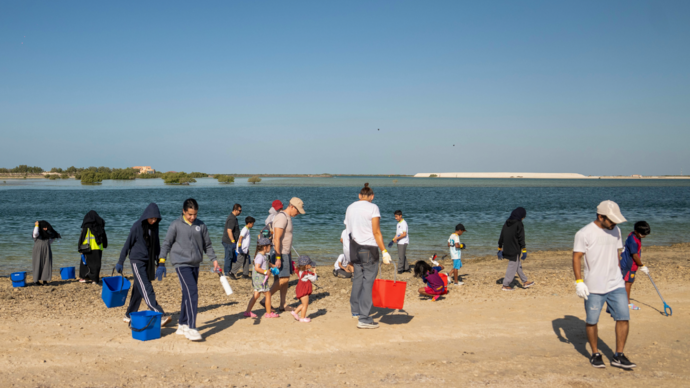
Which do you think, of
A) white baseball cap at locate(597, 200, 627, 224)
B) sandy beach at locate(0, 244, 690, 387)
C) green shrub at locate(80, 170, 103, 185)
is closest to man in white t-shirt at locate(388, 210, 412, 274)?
sandy beach at locate(0, 244, 690, 387)

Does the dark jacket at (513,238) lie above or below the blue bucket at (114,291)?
above

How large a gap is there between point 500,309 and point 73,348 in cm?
670

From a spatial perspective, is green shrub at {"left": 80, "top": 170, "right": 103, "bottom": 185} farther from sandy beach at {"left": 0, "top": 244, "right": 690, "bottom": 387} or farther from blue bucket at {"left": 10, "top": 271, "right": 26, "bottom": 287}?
sandy beach at {"left": 0, "top": 244, "right": 690, "bottom": 387}

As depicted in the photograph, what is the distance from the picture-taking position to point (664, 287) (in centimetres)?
952

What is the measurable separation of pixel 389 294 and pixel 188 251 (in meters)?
2.95

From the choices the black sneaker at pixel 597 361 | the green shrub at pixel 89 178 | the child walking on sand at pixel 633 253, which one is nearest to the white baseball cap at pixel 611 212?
the black sneaker at pixel 597 361

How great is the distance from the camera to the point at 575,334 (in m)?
6.44

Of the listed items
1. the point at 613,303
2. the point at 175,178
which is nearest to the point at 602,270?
the point at 613,303

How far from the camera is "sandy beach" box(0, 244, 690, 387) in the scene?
488cm

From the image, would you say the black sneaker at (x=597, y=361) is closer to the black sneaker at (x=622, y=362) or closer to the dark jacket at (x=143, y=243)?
the black sneaker at (x=622, y=362)

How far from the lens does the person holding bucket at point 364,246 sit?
6336 mm

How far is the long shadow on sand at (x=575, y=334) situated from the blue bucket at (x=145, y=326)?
5635mm

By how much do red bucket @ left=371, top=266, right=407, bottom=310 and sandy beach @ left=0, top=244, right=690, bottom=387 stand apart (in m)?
0.41

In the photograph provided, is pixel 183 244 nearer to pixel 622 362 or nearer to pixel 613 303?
pixel 613 303
